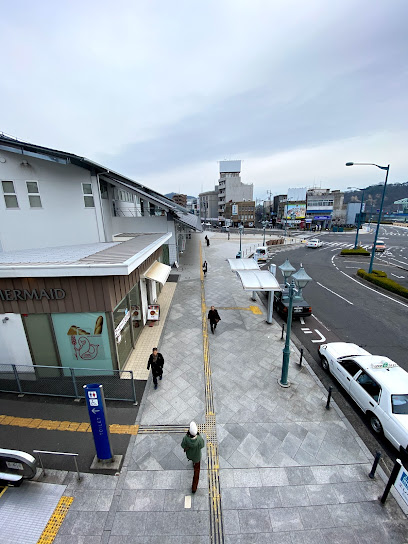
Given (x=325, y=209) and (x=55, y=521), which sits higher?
(x=325, y=209)

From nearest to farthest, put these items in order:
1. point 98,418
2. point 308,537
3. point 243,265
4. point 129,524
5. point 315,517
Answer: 1. point 308,537
2. point 129,524
3. point 315,517
4. point 98,418
5. point 243,265

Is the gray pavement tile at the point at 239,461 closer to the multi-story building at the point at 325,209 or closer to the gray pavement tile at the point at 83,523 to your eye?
the gray pavement tile at the point at 83,523

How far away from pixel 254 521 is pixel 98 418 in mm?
3595

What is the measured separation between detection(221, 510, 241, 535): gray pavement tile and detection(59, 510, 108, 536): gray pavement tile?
225 centimetres

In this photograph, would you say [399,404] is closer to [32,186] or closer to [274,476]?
[274,476]

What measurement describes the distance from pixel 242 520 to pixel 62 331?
22.2ft

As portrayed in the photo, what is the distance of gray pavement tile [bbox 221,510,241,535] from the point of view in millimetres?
4273

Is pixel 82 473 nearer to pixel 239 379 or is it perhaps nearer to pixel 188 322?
pixel 239 379

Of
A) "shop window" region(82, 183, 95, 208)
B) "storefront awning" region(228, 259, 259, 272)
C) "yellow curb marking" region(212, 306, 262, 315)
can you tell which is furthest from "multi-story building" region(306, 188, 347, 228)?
"shop window" region(82, 183, 95, 208)

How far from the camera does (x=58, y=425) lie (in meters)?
6.38

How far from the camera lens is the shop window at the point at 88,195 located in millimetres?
13173

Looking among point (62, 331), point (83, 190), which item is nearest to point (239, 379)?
point (62, 331)

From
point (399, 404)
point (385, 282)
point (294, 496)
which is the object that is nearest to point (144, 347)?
point (294, 496)

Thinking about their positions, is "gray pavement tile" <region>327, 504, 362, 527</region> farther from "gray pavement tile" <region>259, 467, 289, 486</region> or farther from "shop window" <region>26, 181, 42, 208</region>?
"shop window" <region>26, 181, 42, 208</region>
